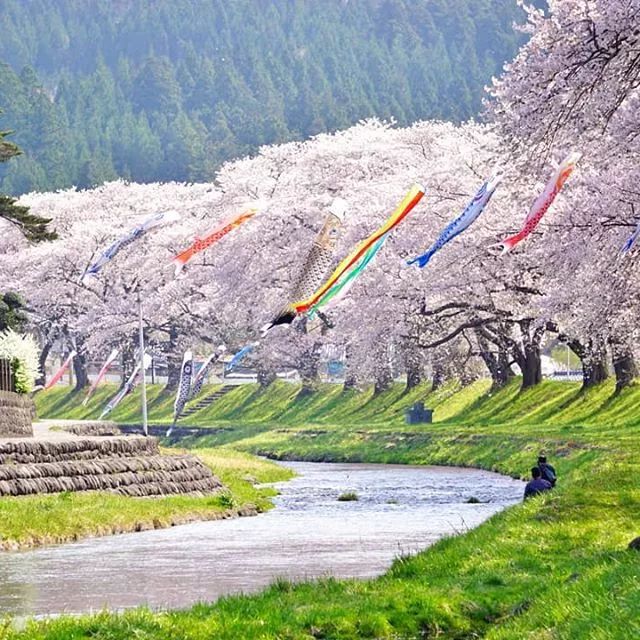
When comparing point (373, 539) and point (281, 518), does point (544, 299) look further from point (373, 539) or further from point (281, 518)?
point (373, 539)

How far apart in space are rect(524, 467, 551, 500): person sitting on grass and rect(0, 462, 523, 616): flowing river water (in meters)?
1.35

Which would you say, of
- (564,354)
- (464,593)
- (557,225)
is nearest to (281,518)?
(557,225)

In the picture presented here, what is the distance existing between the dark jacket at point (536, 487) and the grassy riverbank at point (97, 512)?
7.97m

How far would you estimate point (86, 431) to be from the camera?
151 ft

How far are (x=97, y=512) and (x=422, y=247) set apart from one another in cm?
3223

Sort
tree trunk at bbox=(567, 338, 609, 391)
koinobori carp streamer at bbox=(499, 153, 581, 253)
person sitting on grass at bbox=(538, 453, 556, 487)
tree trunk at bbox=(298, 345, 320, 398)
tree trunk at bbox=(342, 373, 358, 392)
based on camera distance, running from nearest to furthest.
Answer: person sitting on grass at bbox=(538, 453, 556, 487)
koinobori carp streamer at bbox=(499, 153, 581, 253)
tree trunk at bbox=(567, 338, 609, 391)
tree trunk at bbox=(342, 373, 358, 392)
tree trunk at bbox=(298, 345, 320, 398)

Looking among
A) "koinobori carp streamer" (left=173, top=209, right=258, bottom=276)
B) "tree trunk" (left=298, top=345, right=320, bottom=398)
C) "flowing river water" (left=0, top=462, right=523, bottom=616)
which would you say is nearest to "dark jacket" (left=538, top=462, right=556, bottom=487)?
"flowing river water" (left=0, top=462, right=523, bottom=616)

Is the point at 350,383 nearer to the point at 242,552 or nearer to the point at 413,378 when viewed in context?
the point at 413,378

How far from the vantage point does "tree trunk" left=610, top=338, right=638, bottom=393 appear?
181 ft

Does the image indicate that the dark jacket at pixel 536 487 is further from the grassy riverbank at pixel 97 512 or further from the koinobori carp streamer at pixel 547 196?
the grassy riverbank at pixel 97 512

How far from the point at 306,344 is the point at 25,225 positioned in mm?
41065

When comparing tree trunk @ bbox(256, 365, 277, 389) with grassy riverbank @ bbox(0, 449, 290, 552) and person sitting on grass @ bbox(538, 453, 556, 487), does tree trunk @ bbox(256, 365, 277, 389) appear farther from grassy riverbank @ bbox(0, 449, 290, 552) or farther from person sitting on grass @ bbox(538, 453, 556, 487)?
person sitting on grass @ bbox(538, 453, 556, 487)

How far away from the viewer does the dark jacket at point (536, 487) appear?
28.8 meters

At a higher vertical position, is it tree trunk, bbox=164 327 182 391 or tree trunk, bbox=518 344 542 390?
tree trunk, bbox=164 327 182 391
